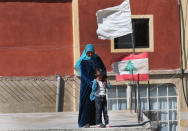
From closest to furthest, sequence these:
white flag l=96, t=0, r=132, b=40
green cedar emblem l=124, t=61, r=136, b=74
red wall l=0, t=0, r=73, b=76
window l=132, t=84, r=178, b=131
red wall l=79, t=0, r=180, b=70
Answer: green cedar emblem l=124, t=61, r=136, b=74
white flag l=96, t=0, r=132, b=40
red wall l=0, t=0, r=73, b=76
red wall l=79, t=0, r=180, b=70
window l=132, t=84, r=178, b=131

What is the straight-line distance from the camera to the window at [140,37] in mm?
14609

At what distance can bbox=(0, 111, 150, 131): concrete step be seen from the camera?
9.27m

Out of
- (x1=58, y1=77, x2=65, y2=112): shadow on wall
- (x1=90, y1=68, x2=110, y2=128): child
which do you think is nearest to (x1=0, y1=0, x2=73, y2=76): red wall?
(x1=58, y1=77, x2=65, y2=112): shadow on wall

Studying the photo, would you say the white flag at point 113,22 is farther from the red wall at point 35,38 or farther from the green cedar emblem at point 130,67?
the red wall at point 35,38

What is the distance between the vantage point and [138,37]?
1477 cm

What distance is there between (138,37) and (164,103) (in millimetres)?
2583

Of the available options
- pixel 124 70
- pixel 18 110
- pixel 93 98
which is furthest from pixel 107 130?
pixel 18 110

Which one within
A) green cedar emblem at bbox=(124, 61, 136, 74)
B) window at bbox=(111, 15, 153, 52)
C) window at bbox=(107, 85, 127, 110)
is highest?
window at bbox=(111, 15, 153, 52)

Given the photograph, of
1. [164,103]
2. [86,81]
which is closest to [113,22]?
[86,81]

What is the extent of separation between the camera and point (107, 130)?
29.6 feet

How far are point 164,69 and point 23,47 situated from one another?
498cm

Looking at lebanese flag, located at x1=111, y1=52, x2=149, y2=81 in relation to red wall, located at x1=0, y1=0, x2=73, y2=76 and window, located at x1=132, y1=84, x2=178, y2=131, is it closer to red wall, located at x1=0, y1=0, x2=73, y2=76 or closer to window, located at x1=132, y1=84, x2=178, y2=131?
red wall, located at x1=0, y1=0, x2=73, y2=76

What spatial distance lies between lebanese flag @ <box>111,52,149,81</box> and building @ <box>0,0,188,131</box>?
477 centimetres

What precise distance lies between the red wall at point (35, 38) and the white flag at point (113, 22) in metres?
4.37
